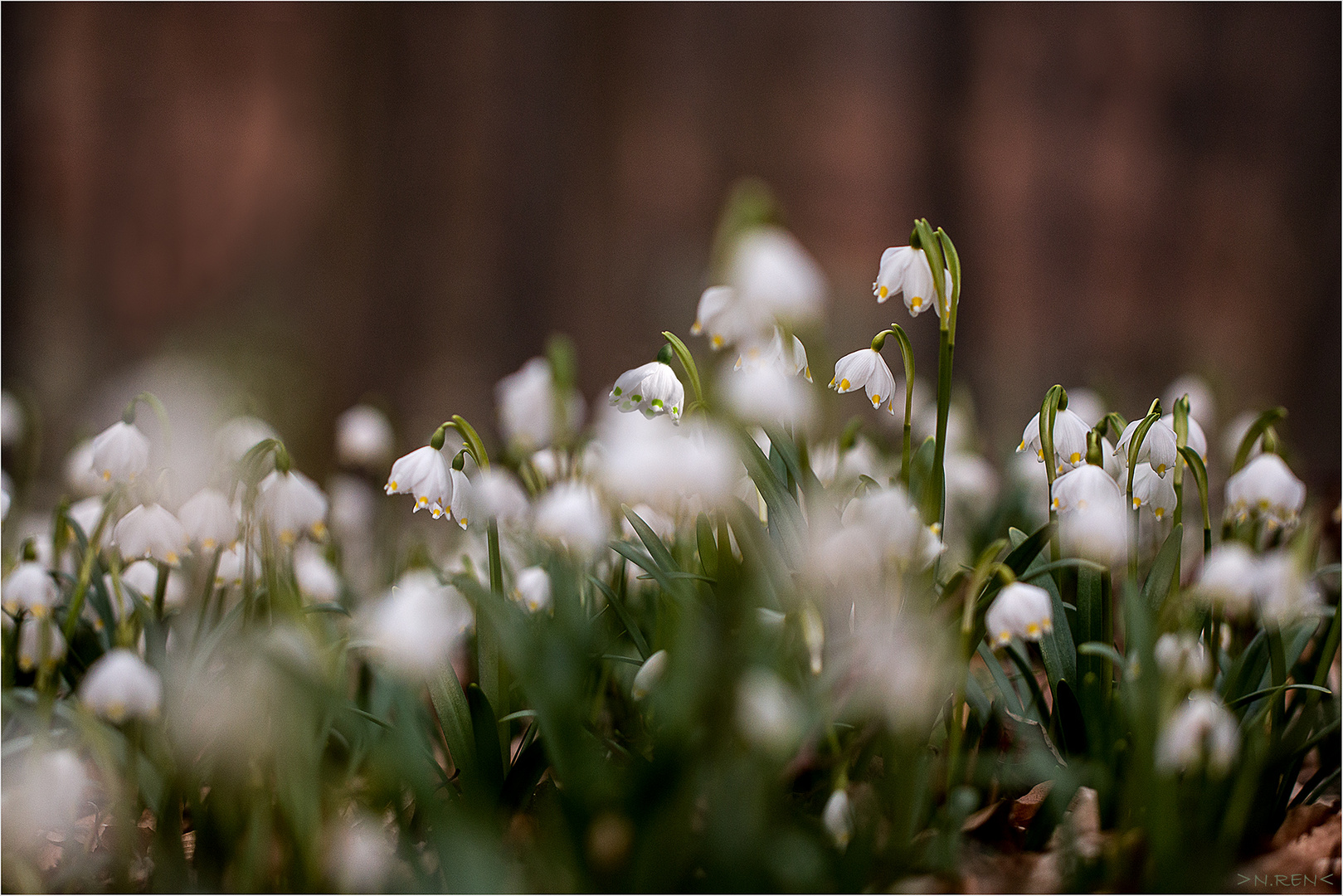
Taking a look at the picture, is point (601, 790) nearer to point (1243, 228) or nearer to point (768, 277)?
point (768, 277)

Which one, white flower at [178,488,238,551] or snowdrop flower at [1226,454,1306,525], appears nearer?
snowdrop flower at [1226,454,1306,525]

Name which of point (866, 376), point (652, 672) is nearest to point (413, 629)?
point (652, 672)

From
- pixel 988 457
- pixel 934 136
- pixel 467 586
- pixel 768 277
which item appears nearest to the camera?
pixel 768 277

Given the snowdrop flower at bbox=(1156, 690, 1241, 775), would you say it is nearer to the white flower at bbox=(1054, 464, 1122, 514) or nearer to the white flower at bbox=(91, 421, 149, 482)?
the white flower at bbox=(1054, 464, 1122, 514)

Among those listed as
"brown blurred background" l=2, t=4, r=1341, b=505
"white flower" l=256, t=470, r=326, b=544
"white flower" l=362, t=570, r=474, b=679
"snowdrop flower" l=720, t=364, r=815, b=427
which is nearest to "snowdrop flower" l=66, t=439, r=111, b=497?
"white flower" l=256, t=470, r=326, b=544

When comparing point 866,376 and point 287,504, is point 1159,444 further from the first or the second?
point 287,504

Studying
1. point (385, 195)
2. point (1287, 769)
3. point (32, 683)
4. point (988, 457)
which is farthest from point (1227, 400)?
point (32, 683)

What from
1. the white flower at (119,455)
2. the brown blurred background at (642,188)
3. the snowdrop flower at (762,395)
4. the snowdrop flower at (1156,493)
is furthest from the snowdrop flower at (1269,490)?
the brown blurred background at (642,188)
